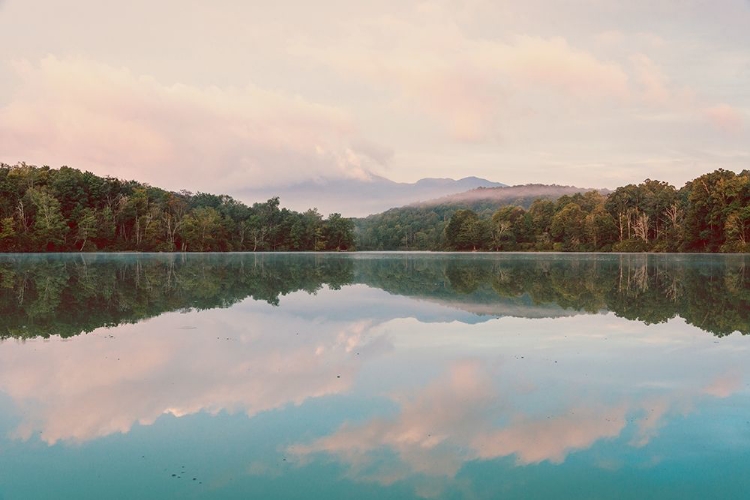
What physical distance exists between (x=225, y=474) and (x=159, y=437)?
41.7 inches

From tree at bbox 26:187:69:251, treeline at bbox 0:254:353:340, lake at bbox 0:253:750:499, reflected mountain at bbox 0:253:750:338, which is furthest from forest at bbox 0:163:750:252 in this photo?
lake at bbox 0:253:750:499

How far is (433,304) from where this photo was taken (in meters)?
14.8

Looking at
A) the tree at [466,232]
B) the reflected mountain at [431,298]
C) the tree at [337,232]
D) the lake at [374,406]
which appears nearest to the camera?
the lake at [374,406]

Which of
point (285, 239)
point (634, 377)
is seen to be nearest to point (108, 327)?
point (634, 377)

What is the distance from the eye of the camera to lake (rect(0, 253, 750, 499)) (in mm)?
4227

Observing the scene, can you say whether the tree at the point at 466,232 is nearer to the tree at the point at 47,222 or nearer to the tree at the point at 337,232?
the tree at the point at 337,232

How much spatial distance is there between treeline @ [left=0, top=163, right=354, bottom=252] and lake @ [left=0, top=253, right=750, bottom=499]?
6503 cm

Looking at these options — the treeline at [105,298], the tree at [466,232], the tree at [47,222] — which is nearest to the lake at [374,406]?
the treeline at [105,298]

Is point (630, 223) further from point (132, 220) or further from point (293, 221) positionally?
point (132, 220)

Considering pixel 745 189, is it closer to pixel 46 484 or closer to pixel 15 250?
pixel 46 484

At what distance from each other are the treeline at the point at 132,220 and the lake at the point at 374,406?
6503 centimetres

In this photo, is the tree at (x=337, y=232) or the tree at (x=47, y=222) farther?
the tree at (x=337, y=232)

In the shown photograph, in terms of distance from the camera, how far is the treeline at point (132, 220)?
2736 inches

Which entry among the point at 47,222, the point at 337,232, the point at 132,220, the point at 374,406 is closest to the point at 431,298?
the point at 374,406
